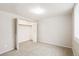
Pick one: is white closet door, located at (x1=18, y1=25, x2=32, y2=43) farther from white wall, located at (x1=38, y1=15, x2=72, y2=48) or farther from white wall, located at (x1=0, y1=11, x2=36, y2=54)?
white wall, located at (x1=0, y1=11, x2=36, y2=54)

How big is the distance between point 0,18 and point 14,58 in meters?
2.91

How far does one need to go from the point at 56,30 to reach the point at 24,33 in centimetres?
305

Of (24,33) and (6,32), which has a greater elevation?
(6,32)

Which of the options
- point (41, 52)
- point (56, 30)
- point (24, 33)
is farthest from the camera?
point (24, 33)

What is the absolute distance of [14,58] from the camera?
0.68m

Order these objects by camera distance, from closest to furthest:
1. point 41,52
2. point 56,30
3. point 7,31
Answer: point 41,52 < point 7,31 < point 56,30

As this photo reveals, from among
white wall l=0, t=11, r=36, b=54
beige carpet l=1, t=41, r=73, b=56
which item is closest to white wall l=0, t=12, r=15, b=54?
white wall l=0, t=11, r=36, b=54

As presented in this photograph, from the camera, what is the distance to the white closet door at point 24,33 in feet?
18.8

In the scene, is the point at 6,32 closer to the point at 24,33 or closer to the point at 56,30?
the point at 24,33

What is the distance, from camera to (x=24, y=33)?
632cm

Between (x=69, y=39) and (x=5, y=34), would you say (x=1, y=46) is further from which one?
(x=69, y=39)

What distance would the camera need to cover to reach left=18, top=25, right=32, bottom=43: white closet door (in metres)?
5.74

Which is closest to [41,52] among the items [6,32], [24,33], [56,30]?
[6,32]

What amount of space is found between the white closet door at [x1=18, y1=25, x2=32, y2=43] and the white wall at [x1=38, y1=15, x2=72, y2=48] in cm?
147
